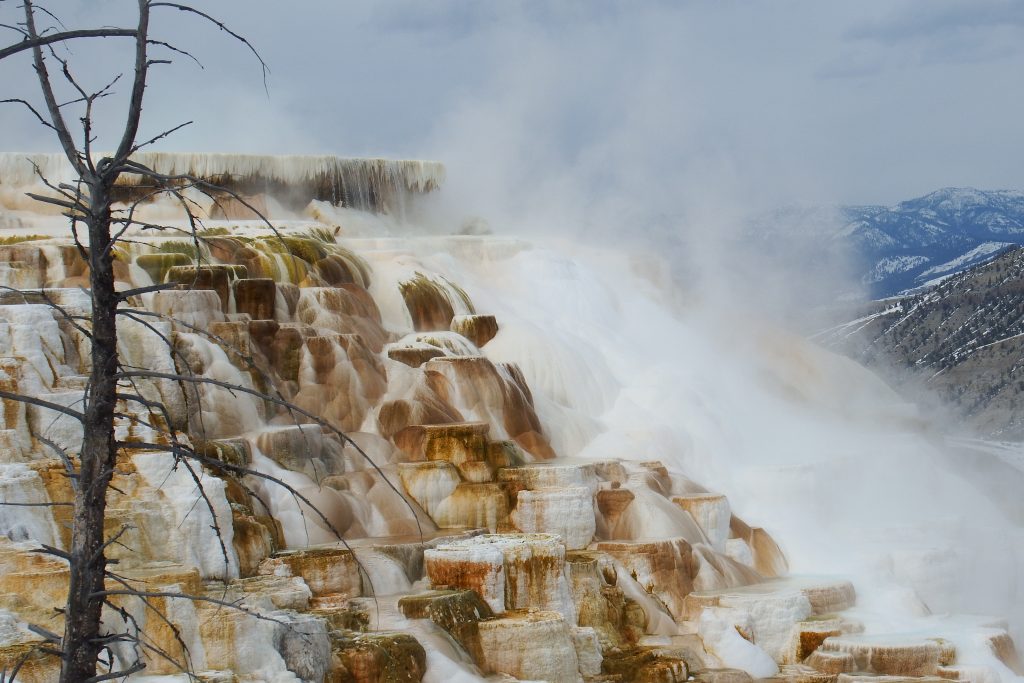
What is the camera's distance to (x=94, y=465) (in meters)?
3.29

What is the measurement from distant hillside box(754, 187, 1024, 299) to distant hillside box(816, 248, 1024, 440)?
24.1 meters

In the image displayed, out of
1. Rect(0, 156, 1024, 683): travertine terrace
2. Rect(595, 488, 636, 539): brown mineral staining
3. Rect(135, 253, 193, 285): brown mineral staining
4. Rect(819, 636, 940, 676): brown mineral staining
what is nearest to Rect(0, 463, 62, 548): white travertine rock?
Rect(0, 156, 1024, 683): travertine terrace

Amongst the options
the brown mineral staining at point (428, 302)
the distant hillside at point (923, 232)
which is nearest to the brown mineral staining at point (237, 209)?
the brown mineral staining at point (428, 302)

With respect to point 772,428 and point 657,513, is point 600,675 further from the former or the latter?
point 772,428

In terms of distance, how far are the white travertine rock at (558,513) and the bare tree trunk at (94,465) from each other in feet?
31.5

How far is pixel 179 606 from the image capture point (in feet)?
28.1

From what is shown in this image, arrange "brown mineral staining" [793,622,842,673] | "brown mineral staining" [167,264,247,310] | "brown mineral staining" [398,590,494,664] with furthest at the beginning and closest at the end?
"brown mineral staining" [167,264,247,310] < "brown mineral staining" [793,622,842,673] < "brown mineral staining" [398,590,494,664]

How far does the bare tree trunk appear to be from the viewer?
323 centimetres

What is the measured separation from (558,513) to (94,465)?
972cm

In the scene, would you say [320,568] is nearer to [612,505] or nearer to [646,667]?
[646,667]

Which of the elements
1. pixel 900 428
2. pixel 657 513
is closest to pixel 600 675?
pixel 657 513

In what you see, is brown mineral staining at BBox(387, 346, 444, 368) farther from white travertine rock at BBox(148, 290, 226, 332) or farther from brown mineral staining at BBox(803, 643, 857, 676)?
brown mineral staining at BBox(803, 643, 857, 676)

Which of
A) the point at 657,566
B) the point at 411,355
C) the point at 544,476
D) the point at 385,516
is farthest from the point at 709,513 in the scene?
the point at 411,355

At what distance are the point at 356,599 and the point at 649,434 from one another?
23.7ft
